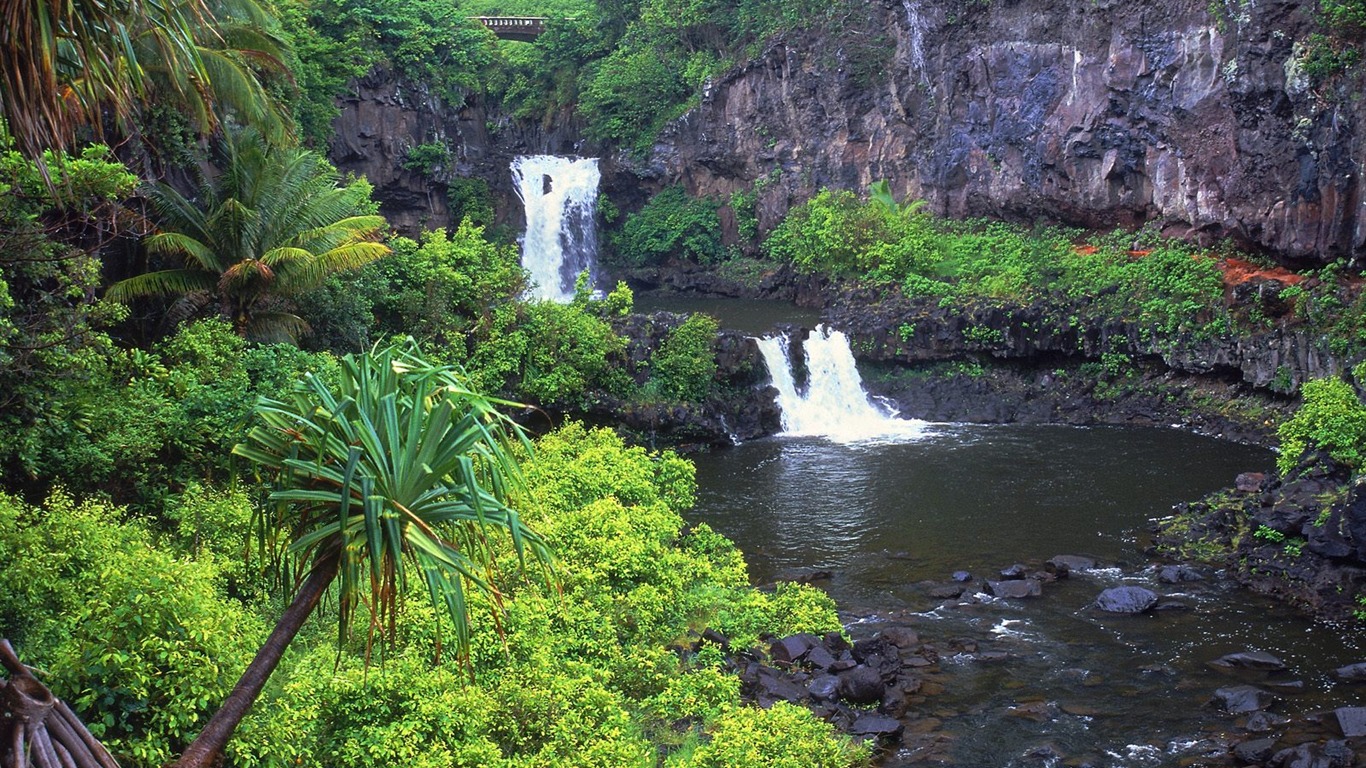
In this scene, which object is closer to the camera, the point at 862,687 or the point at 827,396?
the point at 862,687

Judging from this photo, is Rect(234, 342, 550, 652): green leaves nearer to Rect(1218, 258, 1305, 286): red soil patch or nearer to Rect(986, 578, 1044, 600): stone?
Rect(986, 578, 1044, 600): stone

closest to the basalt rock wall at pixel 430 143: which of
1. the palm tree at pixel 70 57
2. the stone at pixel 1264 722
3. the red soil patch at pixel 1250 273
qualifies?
the red soil patch at pixel 1250 273

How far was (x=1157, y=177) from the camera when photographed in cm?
3319

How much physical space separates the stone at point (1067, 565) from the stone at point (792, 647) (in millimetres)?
5665

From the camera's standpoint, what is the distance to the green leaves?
6809 millimetres

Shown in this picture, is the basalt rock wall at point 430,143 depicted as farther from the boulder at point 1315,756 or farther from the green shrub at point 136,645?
the boulder at point 1315,756

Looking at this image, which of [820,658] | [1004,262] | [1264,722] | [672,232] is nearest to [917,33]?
[1004,262]

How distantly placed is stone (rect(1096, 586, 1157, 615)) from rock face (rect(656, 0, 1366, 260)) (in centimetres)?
1284

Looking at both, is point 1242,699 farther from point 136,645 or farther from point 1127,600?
point 136,645

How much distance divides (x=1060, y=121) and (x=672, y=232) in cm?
1614

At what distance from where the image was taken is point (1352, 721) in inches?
539

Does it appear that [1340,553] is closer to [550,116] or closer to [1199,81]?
[1199,81]

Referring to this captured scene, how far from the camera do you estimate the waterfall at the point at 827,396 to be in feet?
101

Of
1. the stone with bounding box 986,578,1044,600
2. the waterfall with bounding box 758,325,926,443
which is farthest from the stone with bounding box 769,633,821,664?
the waterfall with bounding box 758,325,926,443
